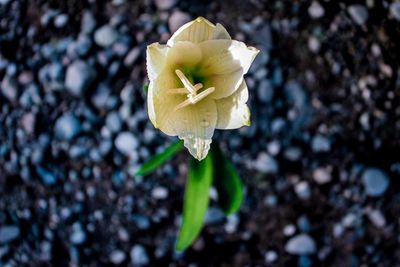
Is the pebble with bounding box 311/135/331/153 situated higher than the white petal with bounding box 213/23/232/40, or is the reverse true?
the white petal with bounding box 213/23/232/40

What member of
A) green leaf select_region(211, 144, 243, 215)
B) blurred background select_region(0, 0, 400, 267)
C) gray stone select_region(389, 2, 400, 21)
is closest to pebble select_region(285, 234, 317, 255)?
blurred background select_region(0, 0, 400, 267)

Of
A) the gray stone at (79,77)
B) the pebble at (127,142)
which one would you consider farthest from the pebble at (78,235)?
the gray stone at (79,77)

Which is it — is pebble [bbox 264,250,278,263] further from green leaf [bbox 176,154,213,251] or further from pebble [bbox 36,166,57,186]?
pebble [bbox 36,166,57,186]

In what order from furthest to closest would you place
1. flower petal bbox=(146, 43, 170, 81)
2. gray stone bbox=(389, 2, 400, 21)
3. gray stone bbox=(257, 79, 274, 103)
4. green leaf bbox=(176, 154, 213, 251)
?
gray stone bbox=(389, 2, 400, 21) → gray stone bbox=(257, 79, 274, 103) → green leaf bbox=(176, 154, 213, 251) → flower petal bbox=(146, 43, 170, 81)

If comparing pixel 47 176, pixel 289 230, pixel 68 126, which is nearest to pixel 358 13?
pixel 289 230

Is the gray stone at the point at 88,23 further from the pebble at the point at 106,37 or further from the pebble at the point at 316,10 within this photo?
the pebble at the point at 316,10

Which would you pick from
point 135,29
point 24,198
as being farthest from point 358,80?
point 24,198
